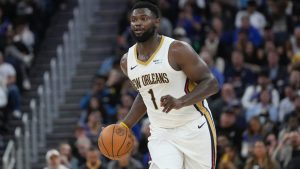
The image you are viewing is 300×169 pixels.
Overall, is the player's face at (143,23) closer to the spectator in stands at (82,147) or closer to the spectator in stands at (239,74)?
the spectator in stands at (82,147)

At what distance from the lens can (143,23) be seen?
10.0m

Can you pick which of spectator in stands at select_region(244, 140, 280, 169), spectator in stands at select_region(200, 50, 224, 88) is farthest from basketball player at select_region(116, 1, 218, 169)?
spectator in stands at select_region(200, 50, 224, 88)

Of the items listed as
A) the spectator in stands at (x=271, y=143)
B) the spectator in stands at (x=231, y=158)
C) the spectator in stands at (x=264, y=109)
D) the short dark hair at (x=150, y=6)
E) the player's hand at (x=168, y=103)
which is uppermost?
the short dark hair at (x=150, y=6)

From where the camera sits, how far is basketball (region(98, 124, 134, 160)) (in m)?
10.4

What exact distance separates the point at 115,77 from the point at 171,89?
915 cm

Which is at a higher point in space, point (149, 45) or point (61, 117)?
point (149, 45)

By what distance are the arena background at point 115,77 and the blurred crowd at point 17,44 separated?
27mm

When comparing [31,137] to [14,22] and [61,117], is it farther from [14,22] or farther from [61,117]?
[14,22]

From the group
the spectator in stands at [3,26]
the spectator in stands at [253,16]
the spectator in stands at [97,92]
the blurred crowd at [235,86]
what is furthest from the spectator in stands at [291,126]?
the spectator in stands at [3,26]

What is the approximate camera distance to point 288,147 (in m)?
15.3

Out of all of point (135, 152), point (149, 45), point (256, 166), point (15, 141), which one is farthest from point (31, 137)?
point (149, 45)

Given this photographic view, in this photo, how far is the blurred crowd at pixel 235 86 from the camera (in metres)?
15.7

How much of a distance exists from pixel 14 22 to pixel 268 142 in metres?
8.44

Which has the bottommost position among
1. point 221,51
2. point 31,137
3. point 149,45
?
point 31,137
